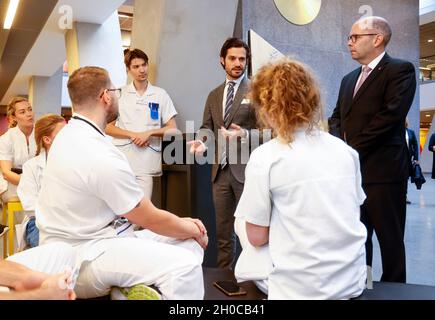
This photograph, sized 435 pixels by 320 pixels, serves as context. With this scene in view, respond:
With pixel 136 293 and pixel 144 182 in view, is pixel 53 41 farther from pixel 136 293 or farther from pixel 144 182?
pixel 136 293

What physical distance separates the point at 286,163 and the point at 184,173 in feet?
6.16

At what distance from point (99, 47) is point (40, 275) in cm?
473

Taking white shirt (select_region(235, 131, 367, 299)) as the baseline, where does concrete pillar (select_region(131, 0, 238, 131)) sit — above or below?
above

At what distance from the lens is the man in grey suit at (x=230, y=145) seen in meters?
2.53

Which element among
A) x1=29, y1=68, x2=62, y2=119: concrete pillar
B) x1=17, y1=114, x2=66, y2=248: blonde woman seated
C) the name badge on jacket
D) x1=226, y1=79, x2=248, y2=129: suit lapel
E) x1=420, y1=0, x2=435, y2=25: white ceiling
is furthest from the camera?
x1=29, y1=68, x2=62, y2=119: concrete pillar

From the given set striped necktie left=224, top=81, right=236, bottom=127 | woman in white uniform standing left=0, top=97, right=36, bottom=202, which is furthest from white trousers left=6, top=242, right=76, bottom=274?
woman in white uniform standing left=0, top=97, right=36, bottom=202

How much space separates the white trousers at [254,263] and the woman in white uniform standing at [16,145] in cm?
249

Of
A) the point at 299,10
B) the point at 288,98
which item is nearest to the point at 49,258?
the point at 288,98

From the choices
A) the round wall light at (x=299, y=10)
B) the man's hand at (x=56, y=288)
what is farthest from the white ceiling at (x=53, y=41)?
the man's hand at (x=56, y=288)

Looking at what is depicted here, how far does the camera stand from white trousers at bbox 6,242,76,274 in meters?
1.37

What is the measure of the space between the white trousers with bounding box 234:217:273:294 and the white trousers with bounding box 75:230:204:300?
0.65ft

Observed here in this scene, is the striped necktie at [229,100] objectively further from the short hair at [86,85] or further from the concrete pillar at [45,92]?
the concrete pillar at [45,92]

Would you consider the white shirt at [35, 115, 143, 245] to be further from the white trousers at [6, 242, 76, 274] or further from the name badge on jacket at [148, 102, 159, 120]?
the name badge on jacket at [148, 102, 159, 120]
